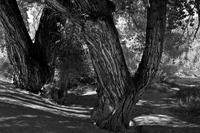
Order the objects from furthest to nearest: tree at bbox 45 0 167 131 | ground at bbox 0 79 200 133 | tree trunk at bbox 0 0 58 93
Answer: tree trunk at bbox 0 0 58 93 < tree at bbox 45 0 167 131 < ground at bbox 0 79 200 133

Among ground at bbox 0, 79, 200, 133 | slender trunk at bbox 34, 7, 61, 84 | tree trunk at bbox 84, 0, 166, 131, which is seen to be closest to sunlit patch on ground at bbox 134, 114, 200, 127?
ground at bbox 0, 79, 200, 133

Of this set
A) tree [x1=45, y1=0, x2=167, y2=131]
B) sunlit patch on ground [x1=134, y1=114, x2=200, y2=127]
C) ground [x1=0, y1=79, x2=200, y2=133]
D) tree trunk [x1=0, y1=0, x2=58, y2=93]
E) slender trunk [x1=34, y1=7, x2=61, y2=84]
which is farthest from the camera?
slender trunk [x1=34, y1=7, x2=61, y2=84]

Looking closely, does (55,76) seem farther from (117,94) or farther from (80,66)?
(117,94)

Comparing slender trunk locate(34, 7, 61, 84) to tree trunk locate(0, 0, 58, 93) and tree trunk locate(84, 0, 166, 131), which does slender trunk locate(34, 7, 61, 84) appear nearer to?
tree trunk locate(0, 0, 58, 93)

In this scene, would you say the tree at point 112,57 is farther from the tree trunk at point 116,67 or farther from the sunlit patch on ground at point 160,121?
the sunlit patch on ground at point 160,121

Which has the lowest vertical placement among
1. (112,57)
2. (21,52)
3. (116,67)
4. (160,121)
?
(160,121)

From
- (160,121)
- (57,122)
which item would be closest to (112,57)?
(57,122)

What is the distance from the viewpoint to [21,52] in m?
9.47

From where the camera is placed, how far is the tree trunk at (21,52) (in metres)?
8.89

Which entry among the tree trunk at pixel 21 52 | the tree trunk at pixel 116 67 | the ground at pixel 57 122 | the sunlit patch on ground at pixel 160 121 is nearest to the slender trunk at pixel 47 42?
the tree trunk at pixel 21 52

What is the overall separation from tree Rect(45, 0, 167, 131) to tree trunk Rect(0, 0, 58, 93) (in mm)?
3813

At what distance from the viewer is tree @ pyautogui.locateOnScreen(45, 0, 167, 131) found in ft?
18.7

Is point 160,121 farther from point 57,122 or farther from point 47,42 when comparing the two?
point 47,42

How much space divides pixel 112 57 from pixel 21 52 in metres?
4.84
